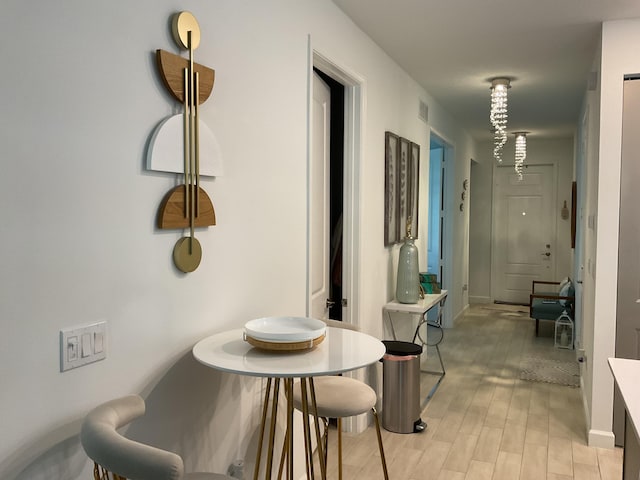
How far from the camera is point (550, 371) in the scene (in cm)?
492

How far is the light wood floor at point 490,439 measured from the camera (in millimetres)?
2977

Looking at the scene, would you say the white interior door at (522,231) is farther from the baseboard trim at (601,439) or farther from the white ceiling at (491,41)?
the baseboard trim at (601,439)

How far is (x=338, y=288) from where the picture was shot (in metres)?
3.54

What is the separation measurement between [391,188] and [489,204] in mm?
5075

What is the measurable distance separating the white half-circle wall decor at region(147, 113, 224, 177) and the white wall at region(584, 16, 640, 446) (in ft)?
8.03

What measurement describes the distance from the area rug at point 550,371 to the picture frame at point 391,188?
6.06 ft

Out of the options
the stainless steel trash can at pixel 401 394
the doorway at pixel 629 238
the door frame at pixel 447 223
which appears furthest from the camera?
the door frame at pixel 447 223

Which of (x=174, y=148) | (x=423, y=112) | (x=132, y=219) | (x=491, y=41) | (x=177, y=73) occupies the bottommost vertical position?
(x=132, y=219)

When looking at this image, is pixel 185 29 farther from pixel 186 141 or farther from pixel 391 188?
pixel 391 188

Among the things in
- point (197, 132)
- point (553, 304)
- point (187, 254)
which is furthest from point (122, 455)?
point (553, 304)

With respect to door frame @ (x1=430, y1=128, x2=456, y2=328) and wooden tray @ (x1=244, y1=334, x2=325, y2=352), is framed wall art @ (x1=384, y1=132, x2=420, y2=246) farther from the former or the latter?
wooden tray @ (x1=244, y1=334, x2=325, y2=352)

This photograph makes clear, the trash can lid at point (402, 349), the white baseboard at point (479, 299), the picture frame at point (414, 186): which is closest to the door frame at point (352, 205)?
the trash can lid at point (402, 349)

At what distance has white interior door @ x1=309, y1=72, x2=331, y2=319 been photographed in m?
3.21

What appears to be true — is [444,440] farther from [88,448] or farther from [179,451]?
[88,448]
